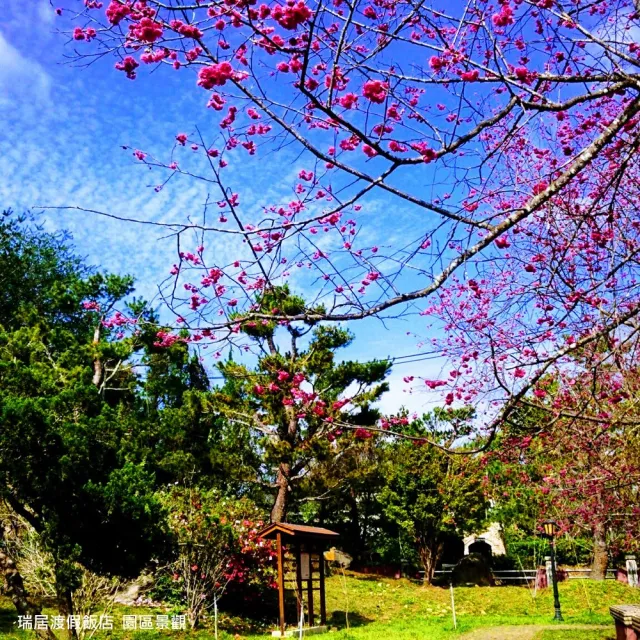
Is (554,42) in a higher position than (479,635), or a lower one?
higher

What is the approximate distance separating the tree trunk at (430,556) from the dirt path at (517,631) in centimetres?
801

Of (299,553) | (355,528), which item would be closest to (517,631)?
(299,553)

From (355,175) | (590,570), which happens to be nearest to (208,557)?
(355,175)

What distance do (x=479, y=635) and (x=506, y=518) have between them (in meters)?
12.0

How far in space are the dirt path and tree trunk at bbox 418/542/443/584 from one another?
8.01 metres

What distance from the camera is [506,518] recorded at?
69.1ft

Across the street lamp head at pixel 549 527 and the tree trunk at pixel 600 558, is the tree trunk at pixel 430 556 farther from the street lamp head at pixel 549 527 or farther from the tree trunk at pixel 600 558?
the street lamp head at pixel 549 527

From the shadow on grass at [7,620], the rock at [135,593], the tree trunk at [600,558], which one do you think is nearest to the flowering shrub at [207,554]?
the rock at [135,593]

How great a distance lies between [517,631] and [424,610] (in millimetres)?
4405

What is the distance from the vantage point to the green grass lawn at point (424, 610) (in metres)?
9.43

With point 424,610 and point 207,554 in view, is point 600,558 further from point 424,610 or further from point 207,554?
point 207,554

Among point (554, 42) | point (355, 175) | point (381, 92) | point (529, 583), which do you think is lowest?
point (529, 583)

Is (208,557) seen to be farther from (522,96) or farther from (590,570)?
(590,570)

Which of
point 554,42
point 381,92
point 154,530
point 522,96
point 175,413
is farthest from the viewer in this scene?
point 175,413
